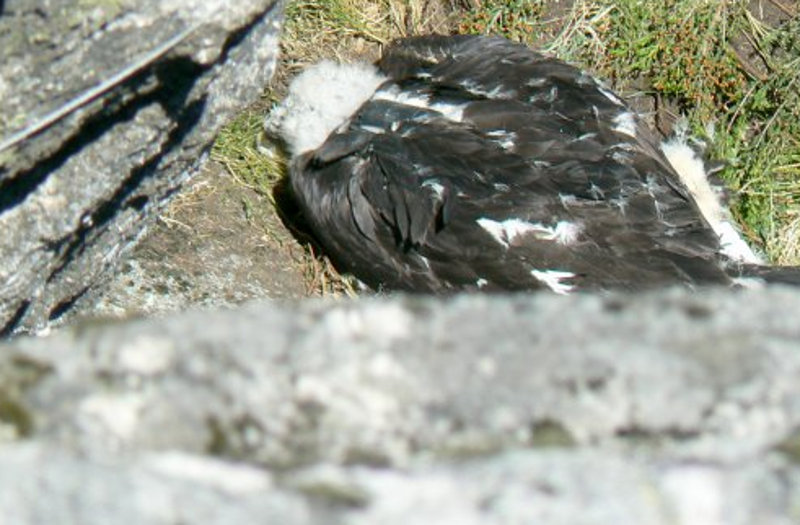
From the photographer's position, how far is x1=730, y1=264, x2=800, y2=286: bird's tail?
4398 millimetres

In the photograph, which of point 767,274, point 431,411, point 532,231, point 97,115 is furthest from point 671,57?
point 431,411

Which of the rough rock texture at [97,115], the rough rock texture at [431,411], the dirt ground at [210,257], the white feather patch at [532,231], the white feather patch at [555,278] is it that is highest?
the rough rock texture at [431,411]

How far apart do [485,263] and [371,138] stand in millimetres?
744

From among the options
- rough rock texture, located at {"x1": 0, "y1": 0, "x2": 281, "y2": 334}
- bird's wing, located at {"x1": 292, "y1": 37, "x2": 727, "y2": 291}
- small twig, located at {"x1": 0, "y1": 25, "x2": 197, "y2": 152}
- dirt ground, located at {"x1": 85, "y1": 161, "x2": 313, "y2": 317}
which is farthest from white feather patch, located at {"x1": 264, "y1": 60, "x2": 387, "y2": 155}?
small twig, located at {"x1": 0, "y1": 25, "x2": 197, "y2": 152}

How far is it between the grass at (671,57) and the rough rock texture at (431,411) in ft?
12.6

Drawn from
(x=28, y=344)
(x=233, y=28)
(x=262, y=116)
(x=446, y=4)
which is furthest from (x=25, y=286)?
(x=446, y=4)

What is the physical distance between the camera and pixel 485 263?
14.2ft

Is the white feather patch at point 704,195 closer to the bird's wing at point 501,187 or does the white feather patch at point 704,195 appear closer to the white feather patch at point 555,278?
the bird's wing at point 501,187

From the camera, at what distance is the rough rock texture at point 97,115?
2.45 meters

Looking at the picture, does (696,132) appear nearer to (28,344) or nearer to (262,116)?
(262,116)

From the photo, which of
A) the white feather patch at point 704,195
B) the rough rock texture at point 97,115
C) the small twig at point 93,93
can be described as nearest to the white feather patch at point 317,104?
the white feather patch at point 704,195

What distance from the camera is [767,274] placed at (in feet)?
14.6

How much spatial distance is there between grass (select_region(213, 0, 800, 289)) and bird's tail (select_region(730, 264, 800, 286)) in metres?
0.69

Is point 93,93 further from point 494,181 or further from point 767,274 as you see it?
point 767,274
